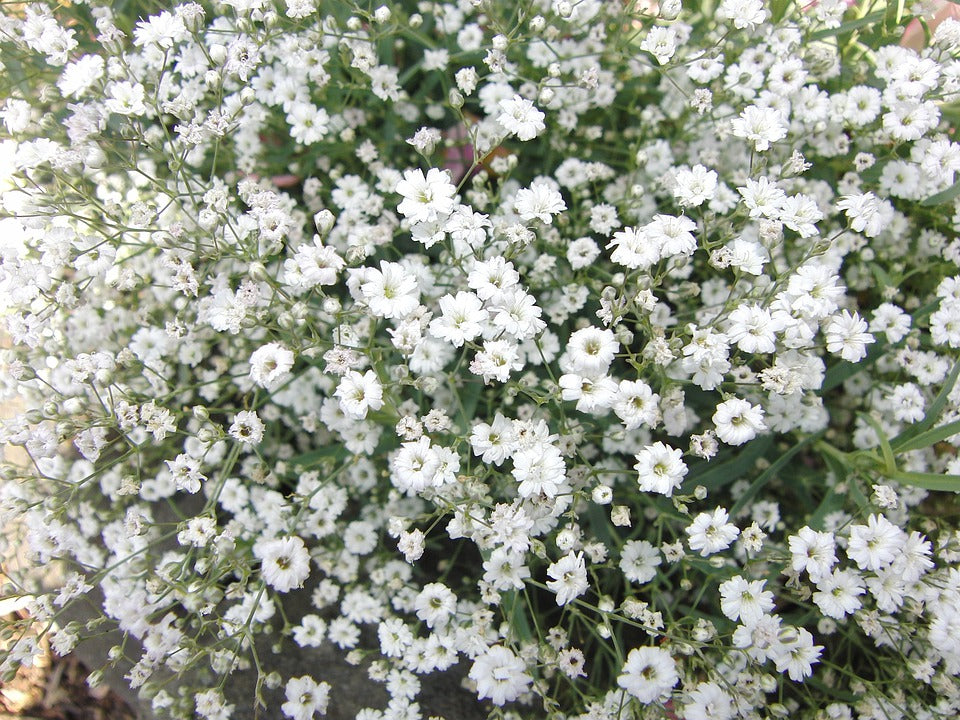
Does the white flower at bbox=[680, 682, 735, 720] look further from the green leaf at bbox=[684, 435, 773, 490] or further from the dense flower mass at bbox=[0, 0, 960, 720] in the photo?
the green leaf at bbox=[684, 435, 773, 490]

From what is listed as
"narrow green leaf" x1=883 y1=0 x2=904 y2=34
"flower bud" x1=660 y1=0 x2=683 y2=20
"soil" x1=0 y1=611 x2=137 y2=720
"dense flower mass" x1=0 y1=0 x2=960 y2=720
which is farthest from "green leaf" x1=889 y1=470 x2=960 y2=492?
"soil" x1=0 y1=611 x2=137 y2=720

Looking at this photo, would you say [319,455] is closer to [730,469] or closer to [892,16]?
[730,469]

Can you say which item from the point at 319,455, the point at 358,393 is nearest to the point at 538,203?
the point at 358,393

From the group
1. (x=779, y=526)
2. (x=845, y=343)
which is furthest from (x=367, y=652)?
(x=845, y=343)

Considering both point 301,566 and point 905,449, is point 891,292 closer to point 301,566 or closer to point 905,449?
point 905,449

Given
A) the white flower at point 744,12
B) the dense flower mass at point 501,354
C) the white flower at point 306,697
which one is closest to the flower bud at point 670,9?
the dense flower mass at point 501,354

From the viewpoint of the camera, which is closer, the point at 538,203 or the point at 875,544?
the point at 875,544
